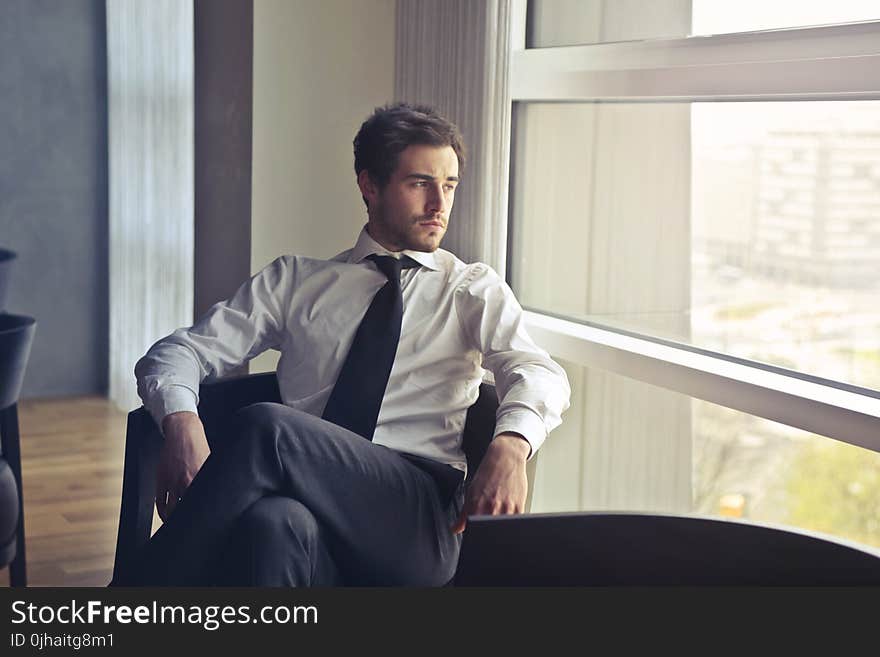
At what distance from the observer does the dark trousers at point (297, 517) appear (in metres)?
1.87

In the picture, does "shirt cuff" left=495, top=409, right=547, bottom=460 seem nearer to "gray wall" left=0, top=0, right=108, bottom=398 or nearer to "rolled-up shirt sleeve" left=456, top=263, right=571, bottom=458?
"rolled-up shirt sleeve" left=456, top=263, right=571, bottom=458

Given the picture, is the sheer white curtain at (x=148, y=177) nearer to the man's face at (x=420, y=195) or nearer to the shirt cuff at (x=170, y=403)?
the man's face at (x=420, y=195)

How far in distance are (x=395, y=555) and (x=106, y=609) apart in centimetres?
67

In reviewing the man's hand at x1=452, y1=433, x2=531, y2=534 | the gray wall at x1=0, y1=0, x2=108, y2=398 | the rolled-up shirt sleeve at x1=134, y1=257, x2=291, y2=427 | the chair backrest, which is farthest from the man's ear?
the gray wall at x1=0, y1=0, x2=108, y2=398

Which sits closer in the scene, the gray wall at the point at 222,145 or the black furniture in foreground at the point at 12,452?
the black furniture in foreground at the point at 12,452

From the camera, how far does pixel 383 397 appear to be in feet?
7.60

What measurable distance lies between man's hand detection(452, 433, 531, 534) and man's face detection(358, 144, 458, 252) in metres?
0.59

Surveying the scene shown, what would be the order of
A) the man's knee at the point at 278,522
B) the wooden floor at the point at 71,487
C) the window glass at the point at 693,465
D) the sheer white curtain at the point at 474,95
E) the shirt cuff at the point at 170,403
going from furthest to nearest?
the wooden floor at the point at 71,487 < the sheer white curtain at the point at 474,95 < the window glass at the point at 693,465 < the shirt cuff at the point at 170,403 < the man's knee at the point at 278,522

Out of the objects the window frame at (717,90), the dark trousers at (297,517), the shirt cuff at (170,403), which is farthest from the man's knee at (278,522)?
the window frame at (717,90)

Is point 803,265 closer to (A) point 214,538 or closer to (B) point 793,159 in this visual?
(B) point 793,159

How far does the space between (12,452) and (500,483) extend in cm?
162

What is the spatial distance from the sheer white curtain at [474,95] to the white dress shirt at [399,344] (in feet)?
1.60

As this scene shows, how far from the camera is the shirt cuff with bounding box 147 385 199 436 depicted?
2113mm

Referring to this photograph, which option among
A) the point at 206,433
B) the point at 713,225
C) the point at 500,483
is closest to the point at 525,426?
the point at 500,483
